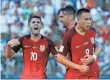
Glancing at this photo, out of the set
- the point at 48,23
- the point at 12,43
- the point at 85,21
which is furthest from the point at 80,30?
the point at 48,23

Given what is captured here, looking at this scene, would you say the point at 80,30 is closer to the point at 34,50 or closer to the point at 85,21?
the point at 85,21

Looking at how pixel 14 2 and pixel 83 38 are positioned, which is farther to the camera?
pixel 14 2

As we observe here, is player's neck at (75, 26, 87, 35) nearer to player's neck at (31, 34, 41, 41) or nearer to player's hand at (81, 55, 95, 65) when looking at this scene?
player's hand at (81, 55, 95, 65)

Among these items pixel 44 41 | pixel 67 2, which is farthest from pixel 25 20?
pixel 44 41

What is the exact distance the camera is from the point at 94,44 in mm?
4816

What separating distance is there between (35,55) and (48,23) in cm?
322

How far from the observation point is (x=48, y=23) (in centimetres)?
817

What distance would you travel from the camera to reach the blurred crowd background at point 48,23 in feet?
26.0

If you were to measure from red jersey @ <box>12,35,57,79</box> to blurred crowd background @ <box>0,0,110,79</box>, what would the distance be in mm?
2866

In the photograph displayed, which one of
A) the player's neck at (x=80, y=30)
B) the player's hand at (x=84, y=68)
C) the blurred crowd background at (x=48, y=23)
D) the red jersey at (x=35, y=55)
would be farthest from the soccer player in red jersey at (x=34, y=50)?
the blurred crowd background at (x=48, y=23)

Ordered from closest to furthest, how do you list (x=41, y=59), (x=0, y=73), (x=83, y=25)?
(x=83, y=25) < (x=41, y=59) < (x=0, y=73)

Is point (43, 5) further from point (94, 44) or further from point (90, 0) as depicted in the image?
point (94, 44)

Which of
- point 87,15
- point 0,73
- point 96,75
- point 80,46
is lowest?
point 0,73

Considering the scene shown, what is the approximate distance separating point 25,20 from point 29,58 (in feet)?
10.6
